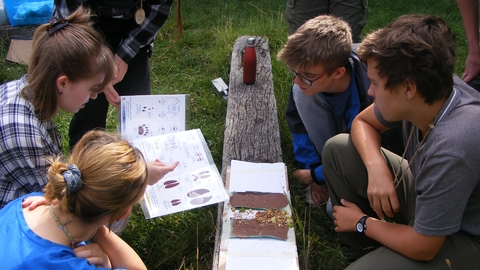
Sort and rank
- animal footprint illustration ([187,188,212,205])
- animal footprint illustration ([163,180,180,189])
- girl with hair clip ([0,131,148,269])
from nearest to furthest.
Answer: girl with hair clip ([0,131,148,269]), animal footprint illustration ([187,188,212,205]), animal footprint illustration ([163,180,180,189])

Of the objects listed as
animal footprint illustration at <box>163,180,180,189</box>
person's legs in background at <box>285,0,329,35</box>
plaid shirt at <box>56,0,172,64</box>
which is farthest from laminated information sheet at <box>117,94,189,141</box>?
person's legs in background at <box>285,0,329,35</box>

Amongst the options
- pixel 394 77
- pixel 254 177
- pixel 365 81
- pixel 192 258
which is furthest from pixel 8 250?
pixel 365 81

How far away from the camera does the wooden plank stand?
9.14 feet

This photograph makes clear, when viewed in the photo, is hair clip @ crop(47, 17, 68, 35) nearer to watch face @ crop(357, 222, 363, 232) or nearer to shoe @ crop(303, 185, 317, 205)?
watch face @ crop(357, 222, 363, 232)

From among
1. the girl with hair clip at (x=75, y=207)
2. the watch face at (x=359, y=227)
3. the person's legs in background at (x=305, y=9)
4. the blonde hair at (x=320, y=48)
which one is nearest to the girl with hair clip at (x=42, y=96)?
the girl with hair clip at (x=75, y=207)

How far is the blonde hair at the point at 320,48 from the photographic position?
8.16ft

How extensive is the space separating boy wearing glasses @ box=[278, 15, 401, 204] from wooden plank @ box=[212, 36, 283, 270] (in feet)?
0.85

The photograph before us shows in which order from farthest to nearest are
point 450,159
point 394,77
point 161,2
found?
point 161,2, point 394,77, point 450,159

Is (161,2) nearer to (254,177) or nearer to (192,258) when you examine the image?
(254,177)

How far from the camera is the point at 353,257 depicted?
2.36 meters

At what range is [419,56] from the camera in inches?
69.9

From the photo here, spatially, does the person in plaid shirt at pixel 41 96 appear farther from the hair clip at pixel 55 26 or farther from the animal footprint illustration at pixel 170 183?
the animal footprint illustration at pixel 170 183

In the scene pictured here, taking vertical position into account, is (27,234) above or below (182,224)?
above

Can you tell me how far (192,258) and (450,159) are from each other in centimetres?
139
